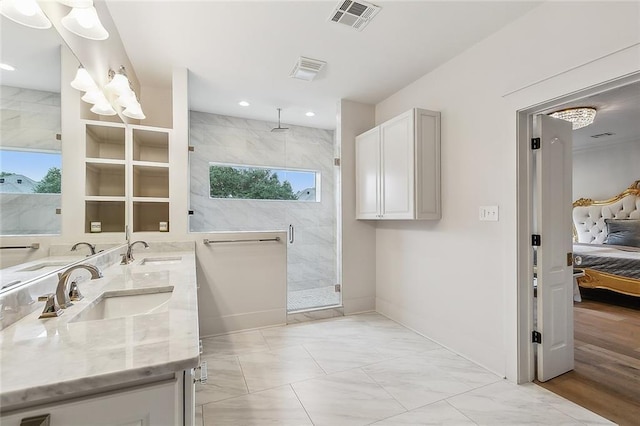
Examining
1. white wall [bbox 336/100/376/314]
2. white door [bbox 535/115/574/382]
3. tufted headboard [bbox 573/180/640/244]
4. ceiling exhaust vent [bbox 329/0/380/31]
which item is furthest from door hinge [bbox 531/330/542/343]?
tufted headboard [bbox 573/180/640/244]

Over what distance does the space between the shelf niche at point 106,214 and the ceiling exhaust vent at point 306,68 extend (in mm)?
1912

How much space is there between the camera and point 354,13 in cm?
207

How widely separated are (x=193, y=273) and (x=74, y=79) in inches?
46.2

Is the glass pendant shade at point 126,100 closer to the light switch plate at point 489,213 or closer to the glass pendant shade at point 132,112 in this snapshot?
the glass pendant shade at point 132,112

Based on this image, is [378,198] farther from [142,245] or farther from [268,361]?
[142,245]

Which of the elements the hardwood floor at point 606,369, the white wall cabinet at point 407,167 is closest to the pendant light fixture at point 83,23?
the white wall cabinet at point 407,167

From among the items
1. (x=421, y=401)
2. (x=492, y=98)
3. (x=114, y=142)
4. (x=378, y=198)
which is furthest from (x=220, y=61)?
(x=421, y=401)

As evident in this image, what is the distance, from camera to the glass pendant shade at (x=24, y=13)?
3.31 ft

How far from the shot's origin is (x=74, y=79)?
1481mm

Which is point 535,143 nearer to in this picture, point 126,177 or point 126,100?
point 126,100

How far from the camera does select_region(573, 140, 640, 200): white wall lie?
4887 mm

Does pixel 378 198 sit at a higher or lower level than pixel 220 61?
lower

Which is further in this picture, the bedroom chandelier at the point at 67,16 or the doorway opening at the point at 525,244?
the doorway opening at the point at 525,244

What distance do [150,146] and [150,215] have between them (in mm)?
691
